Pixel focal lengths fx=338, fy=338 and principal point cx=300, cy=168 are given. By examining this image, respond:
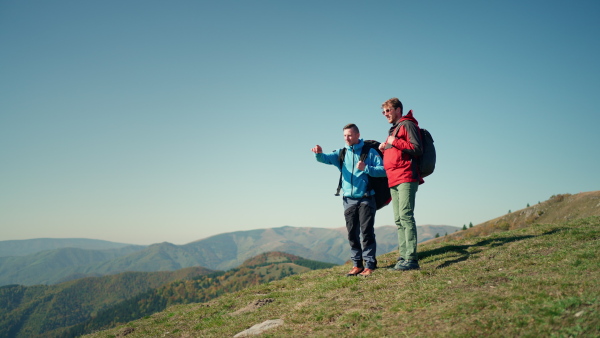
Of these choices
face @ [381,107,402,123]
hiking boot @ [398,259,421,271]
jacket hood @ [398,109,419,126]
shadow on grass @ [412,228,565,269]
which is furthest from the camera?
shadow on grass @ [412,228,565,269]

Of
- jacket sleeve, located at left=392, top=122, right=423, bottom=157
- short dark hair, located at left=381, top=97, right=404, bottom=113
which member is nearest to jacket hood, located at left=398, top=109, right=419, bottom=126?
jacket sleeve, located at left=392, top=122, right=423, bottom=157

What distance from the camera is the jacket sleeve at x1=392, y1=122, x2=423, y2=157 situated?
8734 millimetres

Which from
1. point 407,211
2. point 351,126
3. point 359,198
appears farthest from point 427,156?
point 351,126

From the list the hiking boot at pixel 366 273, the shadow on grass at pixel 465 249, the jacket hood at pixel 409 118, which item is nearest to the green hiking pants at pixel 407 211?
the hiking boot at pixel 366 273

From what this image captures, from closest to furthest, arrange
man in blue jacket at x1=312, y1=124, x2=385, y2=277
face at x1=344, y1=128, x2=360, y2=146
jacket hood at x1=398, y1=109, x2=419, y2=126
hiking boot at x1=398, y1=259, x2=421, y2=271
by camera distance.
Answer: jacket hood at x1=398, y1=109, x2=419, y2=126 → hiking boot at x1=398, y1=259, x2=421, y2=271 → man in blue jacket at x1=312, y1=124, x2=385, y2=277 → face at x1=344, y1=128, x2=360, y2=146

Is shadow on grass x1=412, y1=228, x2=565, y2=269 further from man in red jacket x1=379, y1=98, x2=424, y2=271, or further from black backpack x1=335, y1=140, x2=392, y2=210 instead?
black backpack x1=335, y1=140, x2=392, y2=210

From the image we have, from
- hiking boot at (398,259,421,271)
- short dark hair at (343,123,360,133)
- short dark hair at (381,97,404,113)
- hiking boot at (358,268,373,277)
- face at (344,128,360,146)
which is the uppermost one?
short dark hair at (381,97,404,113)

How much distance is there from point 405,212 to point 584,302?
460 centimetres

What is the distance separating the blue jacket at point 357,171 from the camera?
985 cm

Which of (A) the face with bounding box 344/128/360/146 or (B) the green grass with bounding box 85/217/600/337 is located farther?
(A) the face with bounding box 344/128/360/146

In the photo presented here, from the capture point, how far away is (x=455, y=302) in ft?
18.9

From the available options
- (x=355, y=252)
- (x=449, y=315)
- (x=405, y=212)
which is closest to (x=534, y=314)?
(x=449, y=315)

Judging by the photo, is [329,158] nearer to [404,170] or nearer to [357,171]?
[357,171]

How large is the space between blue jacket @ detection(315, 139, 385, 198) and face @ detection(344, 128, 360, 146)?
13cm
